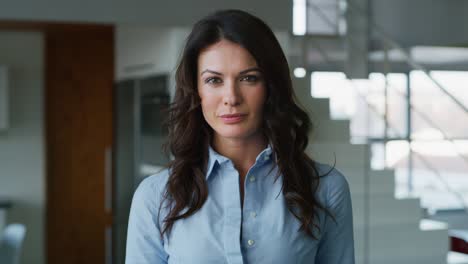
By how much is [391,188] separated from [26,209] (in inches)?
137

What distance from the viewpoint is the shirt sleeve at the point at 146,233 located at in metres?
1.48

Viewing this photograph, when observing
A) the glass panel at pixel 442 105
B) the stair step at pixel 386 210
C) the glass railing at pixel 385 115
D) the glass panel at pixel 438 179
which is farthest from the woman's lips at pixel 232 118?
the glass panel at pixel 438 179

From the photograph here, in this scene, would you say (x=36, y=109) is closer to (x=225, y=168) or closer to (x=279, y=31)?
(x=279, y=31)

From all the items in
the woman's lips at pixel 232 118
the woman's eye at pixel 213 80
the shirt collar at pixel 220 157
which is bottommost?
the shirt collar at pixel 220 157

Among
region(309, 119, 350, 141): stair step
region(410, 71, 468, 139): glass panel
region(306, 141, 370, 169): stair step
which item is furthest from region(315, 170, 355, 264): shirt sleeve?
region(410, 71, 468, 139): glass panel

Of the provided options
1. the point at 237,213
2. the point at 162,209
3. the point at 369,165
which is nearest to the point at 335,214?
the point at 237,213

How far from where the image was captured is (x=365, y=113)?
5.02 meters

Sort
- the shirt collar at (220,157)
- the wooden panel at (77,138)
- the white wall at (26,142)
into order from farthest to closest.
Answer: the wooden panel at (77,138) < the white wall at (26,142) < the shirt collar at (220,157)

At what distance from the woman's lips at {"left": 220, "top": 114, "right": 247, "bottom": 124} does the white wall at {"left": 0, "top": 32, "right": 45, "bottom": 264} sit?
18.4 feet

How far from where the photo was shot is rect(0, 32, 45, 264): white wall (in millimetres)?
6676

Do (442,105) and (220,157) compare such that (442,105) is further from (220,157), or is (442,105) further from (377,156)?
(220,157)

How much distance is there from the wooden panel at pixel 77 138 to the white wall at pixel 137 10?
2.31 m

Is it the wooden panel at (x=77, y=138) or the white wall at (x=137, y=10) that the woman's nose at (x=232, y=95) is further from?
the wooden panel at (x=77, y=138)

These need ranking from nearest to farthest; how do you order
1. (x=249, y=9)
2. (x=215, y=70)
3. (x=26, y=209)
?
Result: (x=215, y=70), (x=249, y=9), (x=26, y=209)
